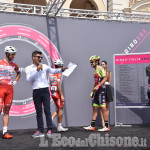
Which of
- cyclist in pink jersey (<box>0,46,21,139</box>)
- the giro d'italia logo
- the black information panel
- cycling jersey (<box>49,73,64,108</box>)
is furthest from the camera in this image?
the black information panel

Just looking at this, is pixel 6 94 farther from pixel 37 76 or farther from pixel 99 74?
pixel 99 74

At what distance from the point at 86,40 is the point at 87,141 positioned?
374 cm

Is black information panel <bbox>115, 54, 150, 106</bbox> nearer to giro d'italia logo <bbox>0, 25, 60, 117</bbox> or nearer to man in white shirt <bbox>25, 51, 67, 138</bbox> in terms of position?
giro d'italia logo <bbox>0, 25, 60, 117</bbox>

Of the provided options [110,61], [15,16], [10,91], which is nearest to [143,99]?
[110,61]

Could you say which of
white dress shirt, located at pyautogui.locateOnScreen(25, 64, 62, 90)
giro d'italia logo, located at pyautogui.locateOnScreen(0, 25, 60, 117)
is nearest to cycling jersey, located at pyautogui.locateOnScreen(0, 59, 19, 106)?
white dress shirt, located at pyautogui.locateOnScreen(25, 64, 62, 90)

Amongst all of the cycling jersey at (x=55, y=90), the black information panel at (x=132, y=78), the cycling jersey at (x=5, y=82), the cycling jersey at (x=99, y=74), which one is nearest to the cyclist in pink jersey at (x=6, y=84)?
the cycling jersey at (x=5, y=82)

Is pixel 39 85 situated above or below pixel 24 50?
below

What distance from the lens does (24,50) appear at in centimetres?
648

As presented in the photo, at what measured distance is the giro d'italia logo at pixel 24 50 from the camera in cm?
623

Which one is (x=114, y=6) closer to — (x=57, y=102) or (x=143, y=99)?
(x=143, y=99)

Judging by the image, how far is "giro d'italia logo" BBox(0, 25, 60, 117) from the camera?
245 inches

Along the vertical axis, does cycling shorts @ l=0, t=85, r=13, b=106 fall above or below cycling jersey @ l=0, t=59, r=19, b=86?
below

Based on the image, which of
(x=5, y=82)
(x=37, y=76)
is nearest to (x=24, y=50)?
(x=5, y=82)

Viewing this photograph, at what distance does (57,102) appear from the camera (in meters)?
5.48
